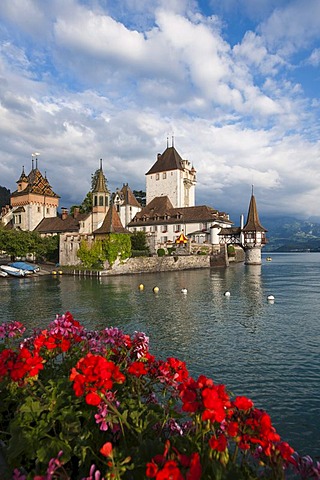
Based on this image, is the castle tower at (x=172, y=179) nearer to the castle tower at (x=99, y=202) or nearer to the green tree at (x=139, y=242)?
the castle tower at (x=99, y=202)

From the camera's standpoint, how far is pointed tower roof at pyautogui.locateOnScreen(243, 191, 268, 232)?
6794 centimetres

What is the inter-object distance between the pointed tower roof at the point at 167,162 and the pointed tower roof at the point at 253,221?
20693 millimetres

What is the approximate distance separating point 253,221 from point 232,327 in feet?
180

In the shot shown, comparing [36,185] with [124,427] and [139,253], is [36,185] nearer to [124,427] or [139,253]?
[139,253]

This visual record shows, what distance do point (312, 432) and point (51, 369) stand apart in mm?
6304

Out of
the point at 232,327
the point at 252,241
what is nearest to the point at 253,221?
the point at 252,241

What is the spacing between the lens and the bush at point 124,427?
8.79ft

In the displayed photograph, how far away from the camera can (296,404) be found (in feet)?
30.1

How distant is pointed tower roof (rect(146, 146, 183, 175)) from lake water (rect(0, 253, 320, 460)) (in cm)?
5419

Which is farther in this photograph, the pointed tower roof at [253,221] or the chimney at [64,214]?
the chimney at [64,214]

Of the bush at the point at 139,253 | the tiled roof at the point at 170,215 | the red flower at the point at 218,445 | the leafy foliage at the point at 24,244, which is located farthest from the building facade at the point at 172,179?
the red flower at the point at 218,445

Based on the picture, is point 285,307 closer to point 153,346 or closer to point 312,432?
point 153,346

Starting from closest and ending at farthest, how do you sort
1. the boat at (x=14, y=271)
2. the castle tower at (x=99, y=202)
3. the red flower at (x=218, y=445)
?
the red flower at (x=218, y=445) → the boat at (x=14, y=271) → the castle tower at (x=99, y=202)

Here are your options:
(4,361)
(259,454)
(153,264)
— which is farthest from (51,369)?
(153,264)
